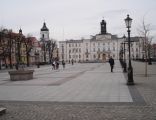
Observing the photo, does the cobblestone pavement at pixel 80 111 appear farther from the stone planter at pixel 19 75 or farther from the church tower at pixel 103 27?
the church tower at pixel 103 27

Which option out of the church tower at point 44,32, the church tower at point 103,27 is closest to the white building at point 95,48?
the church tower at point 103,27

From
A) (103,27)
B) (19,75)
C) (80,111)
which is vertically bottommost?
(80,111)

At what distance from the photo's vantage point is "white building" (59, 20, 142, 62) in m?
169

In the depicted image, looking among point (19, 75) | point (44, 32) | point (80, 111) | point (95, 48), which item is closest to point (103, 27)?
point (95, 48)

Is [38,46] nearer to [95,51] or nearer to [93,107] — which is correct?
[95,51]

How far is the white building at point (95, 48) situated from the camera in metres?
169

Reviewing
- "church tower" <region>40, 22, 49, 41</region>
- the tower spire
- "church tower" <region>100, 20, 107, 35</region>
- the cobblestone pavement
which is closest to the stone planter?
the cobblestone pavement

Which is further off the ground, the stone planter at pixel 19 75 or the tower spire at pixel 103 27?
the tower spire at pixel 103 27

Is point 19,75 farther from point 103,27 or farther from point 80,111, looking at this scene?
point 103,27

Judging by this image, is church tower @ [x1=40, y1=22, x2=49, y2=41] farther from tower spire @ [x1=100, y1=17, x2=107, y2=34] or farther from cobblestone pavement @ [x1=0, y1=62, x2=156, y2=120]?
cobblestone pavement @ [x1=0, y1=62, x2=156, y2=120]

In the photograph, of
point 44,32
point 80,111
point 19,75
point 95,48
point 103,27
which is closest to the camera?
point 80,111

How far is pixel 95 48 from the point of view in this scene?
173750 millimetres

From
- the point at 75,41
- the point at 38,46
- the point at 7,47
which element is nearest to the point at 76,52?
the point at 75,41

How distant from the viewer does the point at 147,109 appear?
10.6m
